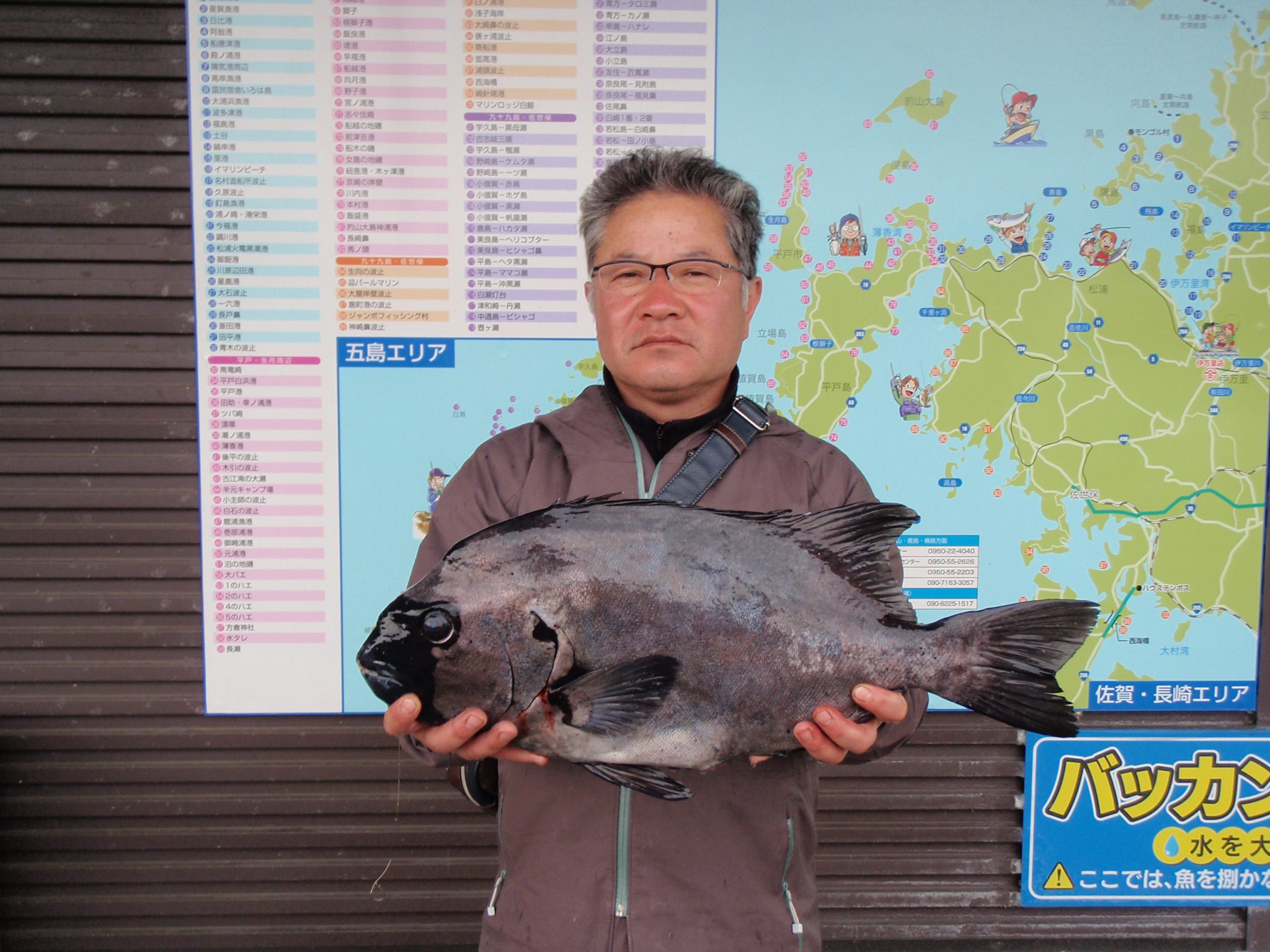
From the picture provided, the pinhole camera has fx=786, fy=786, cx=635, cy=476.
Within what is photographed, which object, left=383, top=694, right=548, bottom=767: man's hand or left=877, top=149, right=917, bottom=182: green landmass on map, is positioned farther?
left=877, top=149, right=917, bottom=182: green landmass on map

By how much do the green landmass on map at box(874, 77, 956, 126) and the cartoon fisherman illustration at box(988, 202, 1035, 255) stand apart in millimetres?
520

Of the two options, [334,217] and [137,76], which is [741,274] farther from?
[137,76]

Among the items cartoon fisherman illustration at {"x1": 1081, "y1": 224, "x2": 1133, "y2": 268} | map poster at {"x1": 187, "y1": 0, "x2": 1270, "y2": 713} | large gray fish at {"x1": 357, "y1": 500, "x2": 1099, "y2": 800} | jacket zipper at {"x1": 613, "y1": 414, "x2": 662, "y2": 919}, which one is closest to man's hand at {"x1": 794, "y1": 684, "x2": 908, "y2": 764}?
large gray fish at {"x1": 357, "y1": 500, "x2": 1099, "y2": 800}

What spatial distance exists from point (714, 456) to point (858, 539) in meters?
0.41

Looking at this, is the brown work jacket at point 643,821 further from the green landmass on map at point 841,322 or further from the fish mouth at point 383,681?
the green landmass on map at point 841,322

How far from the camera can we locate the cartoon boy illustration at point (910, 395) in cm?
350

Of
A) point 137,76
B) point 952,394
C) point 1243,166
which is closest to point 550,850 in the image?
point 952,394

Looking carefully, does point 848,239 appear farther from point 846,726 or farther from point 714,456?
point 846,726

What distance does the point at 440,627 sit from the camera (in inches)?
62.7

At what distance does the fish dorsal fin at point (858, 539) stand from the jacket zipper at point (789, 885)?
639mm

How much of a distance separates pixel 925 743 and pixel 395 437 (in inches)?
110

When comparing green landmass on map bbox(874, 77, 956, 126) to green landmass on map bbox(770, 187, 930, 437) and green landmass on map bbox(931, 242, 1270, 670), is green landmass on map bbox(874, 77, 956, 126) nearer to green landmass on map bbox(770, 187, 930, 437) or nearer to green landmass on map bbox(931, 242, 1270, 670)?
green landmass on map bbox(770, 187, 930, 437)

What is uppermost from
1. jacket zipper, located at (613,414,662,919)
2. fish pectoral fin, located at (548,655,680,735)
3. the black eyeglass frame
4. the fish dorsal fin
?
the black eyeglass frame

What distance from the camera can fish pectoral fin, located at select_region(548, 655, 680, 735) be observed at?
1570 mm
